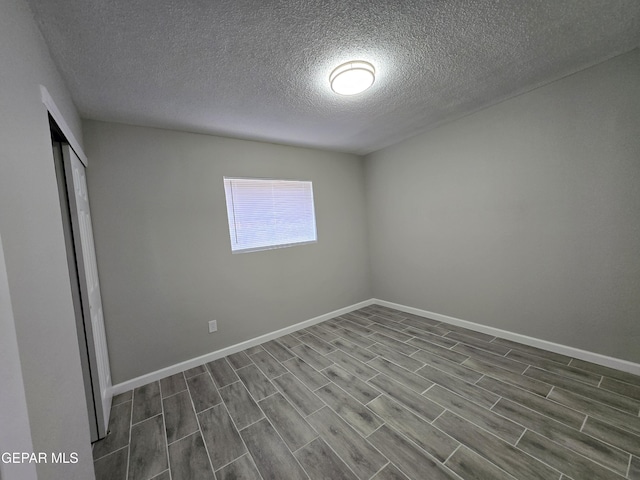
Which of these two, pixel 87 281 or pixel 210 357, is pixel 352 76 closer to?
pixel 87 281

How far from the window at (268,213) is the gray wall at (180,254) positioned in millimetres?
94

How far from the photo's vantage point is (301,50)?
4.99ft

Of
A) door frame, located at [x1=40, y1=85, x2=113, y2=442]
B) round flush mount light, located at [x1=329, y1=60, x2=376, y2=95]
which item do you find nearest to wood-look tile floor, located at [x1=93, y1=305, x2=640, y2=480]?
door frame, located at [x1=40, y1=85, x2=113, y2=442]

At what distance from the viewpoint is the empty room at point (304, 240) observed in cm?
115

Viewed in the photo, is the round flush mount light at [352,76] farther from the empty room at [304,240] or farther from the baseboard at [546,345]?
the baseboard at [546,345]

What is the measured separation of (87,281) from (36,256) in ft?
3.23

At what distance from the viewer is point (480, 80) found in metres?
2.03

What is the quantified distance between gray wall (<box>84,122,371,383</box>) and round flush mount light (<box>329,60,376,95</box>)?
1504mm

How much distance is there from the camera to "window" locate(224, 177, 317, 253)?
2854 millimetres

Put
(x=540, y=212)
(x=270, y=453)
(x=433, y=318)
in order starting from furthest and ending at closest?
(x=433, y=318), (x=540, y=212), (x=270, y=453)

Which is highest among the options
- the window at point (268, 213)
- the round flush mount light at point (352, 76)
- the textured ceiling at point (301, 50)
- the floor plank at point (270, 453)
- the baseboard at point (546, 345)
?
the textured ceiling at point (301, 50)

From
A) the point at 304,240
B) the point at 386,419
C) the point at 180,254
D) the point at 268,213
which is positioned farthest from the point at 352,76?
the point at 386,419


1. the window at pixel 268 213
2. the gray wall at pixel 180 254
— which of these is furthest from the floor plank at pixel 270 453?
the window at pixel 268 213

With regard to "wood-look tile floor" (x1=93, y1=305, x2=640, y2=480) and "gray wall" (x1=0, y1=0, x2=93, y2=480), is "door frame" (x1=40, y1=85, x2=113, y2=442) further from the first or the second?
"gray wall" (x1=0, y1=0, x2=93, y2=480)
